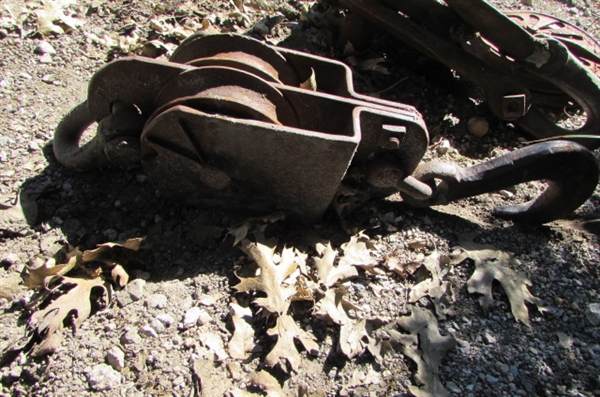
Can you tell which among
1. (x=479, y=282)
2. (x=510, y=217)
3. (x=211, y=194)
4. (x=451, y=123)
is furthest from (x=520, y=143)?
(x=211, y=194)

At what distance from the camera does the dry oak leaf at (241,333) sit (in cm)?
228

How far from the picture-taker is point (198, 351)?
7.45 feet

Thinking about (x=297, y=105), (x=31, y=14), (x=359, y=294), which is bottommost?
(x=31, y=14)

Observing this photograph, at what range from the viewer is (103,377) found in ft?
7.05

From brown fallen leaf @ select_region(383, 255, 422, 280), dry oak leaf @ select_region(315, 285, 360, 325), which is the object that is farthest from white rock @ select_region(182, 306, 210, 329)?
brown fallen leaf @ select_region(383, 255, 422, 280)

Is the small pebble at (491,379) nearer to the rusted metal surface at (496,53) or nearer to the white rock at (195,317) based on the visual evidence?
the white rock at (195,317)

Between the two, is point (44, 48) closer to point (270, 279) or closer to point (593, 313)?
point (270, 279)

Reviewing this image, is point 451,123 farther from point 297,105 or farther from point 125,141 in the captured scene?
point 125,141

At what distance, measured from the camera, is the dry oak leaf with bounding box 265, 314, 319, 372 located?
223 centimetres

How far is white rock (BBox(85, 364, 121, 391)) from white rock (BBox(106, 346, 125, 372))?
19 millimetres

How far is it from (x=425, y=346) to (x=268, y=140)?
3.89 feet

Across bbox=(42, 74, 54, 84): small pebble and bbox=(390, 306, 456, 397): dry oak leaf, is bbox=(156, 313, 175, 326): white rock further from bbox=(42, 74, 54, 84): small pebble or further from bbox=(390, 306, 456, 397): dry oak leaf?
→ bbox=(42, 74, 54, 84): small pebble

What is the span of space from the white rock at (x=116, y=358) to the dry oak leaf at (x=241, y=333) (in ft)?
1.48

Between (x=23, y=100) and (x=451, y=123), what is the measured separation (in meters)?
2.95
